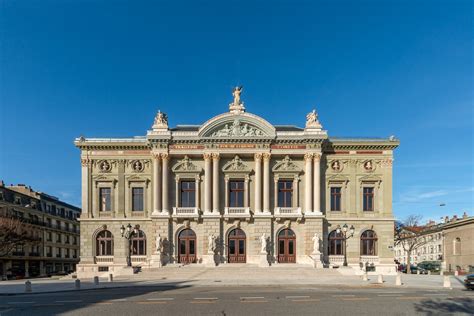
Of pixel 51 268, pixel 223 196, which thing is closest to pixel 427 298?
pixel 223 196

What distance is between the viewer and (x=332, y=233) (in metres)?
42.9

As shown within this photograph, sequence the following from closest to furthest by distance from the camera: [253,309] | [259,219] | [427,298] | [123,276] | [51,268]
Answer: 1. [253,309]
2. [427,298]
3. [123,276]
4. [259,219]
5. [51,268]

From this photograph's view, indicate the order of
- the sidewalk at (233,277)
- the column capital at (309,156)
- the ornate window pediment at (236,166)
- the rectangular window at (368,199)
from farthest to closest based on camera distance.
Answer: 1. the rectangular window at (368,199)
2. the ornate window pediment at (236,166)
3. the column capital at (309,156)
4. the sidewalk at (233,277)

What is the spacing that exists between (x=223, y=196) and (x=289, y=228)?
25.4 ft

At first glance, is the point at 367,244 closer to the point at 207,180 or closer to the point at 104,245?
the point at 207,180

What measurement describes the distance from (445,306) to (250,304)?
8679 mm

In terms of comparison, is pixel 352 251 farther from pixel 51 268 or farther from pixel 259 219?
pixel 51 268

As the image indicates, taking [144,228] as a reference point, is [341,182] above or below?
above

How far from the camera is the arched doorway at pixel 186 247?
41.8m

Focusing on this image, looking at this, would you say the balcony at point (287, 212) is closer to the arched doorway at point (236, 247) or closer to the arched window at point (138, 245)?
the arched doorway at point (236, 247)

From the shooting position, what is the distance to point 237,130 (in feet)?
139

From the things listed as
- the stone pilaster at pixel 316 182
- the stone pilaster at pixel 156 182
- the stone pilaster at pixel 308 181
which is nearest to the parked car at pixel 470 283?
the stone pilaster at pixel 316 182

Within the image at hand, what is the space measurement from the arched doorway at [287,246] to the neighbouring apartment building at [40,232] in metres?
30.4

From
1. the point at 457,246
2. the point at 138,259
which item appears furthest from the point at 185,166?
the point at 457,246
